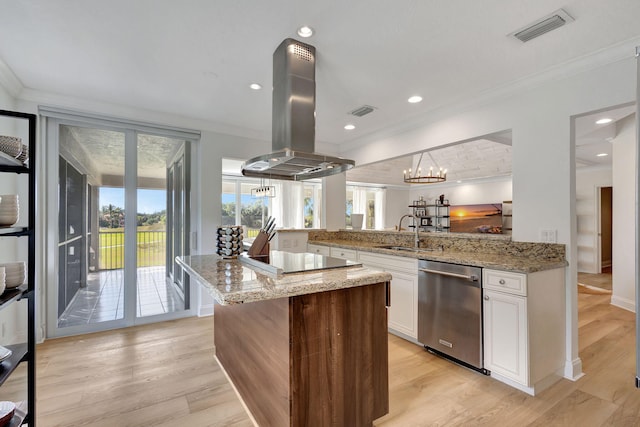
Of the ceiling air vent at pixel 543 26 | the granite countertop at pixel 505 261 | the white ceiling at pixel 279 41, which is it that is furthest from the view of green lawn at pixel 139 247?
the ceiling air vent at pixel 543 26

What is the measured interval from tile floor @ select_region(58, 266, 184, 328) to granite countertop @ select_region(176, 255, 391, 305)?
203cm

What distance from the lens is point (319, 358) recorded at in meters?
1.56

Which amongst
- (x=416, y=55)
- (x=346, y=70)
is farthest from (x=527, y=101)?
(x=346, y=70)

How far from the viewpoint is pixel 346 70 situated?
2516mm

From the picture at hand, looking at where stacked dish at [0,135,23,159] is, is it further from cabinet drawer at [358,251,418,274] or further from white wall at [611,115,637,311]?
white wall at [611,115,637,311]

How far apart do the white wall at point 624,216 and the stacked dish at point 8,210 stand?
6152 mm

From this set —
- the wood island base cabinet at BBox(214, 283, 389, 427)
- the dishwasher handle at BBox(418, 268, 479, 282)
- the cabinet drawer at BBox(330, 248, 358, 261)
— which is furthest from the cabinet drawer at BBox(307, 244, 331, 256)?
the wood island base cabinet at BBox(214, 283, 389, 427)

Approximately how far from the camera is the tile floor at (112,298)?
3371 mm

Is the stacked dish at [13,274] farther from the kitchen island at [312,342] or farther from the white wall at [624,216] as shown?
the white wall at [624,216]

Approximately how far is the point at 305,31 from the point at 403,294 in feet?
8.04

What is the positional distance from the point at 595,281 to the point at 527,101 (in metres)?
5.11

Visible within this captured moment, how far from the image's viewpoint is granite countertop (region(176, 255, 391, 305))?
1.38 m

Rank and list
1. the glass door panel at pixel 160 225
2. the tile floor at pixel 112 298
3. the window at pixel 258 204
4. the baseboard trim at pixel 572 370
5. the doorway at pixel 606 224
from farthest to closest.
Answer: the window at pixel 258 204
the doorway at pixel 606 224
the glass door panel at pixel 160 225
the tile floor at pixel 112 298
the baseboard trim at pixel 572 370

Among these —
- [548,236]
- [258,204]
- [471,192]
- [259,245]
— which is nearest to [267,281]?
[259,245]
